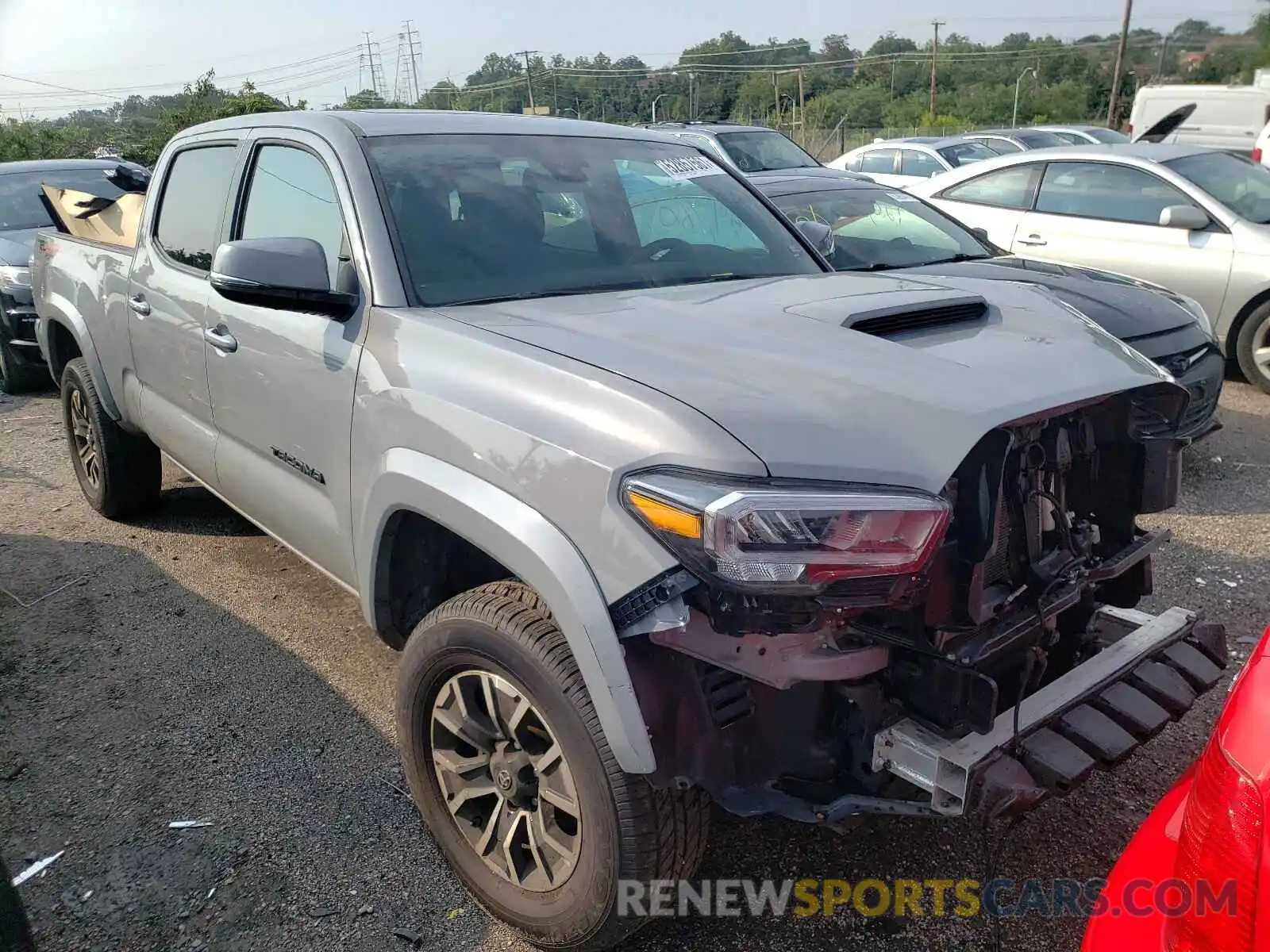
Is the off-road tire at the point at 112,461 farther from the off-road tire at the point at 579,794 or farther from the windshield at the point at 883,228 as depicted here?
the windshield at the point at 883,228

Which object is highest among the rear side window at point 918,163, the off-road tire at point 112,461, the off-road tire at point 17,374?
the rear side window at point 918,163

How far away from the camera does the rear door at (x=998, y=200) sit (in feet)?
25.2

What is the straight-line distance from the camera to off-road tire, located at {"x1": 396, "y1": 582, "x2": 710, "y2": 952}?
197 centimetres

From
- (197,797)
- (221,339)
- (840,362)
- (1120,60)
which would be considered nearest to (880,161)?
(221,339)

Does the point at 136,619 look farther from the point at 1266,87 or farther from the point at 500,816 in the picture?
the point at 1266,87

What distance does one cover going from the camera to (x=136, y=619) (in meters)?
4.12

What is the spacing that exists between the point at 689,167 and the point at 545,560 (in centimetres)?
208

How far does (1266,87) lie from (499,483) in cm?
2095

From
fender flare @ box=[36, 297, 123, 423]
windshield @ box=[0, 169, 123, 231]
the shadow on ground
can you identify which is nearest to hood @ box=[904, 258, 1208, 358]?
the shadow on ground

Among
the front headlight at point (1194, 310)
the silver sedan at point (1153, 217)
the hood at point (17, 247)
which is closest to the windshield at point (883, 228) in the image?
the front headlight at point (1194, 310)

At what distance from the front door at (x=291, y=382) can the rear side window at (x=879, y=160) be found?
12565 millimetres

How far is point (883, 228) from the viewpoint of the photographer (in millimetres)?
6203

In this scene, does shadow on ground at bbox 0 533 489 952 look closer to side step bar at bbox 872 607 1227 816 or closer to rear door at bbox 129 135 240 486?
rear door at bbox 129 135 240 486

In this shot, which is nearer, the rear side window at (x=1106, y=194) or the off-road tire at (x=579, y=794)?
the off-road tire at (x=579, y=794)
